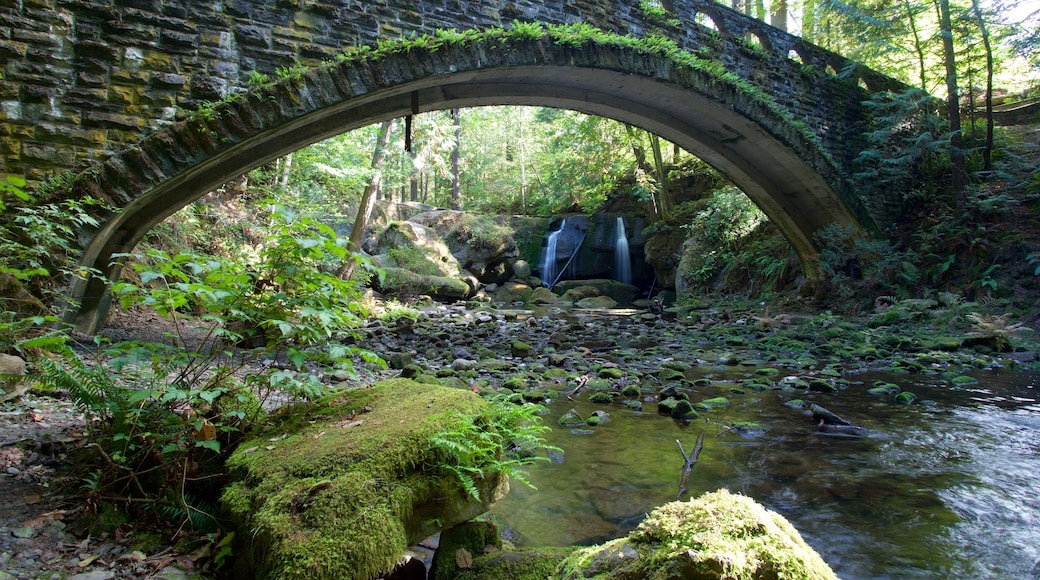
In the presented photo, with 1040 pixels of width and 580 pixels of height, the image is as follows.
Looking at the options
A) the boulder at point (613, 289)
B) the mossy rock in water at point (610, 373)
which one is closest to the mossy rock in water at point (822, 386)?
the mossy rock in water at point (610, 373)

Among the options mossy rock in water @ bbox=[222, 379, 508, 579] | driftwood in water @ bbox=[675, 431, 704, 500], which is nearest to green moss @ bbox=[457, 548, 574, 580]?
mossy rock in water @ bbox=[222, 379, 508, 579]

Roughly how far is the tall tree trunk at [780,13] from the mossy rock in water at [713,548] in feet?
62.3

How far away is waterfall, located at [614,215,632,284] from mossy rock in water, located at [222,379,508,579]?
56.9ft

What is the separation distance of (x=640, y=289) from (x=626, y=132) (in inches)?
217

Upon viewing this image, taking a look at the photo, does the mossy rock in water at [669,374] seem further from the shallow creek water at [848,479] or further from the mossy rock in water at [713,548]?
the mossy rock in water at [713,548]

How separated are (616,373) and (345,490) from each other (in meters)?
4.65

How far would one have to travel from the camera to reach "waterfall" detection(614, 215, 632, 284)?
63.0 feet

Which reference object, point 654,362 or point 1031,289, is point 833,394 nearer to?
point 654,362

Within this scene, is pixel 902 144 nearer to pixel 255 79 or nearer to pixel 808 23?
pixel 808 23

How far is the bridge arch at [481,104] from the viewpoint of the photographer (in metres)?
4.96

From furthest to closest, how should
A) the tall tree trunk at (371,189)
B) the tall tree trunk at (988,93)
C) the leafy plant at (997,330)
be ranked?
the tall tree trunk at (371,189)
the tall tree trunk at (988,93)
the leafy plant at (997,330)

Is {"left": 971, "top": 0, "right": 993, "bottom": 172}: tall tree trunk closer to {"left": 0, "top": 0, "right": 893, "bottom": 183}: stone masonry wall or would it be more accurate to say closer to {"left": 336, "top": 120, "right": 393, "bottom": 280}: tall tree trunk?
{"left": 0, "top": 0, "right": 893, "bottom": 183}: stone masonry wall

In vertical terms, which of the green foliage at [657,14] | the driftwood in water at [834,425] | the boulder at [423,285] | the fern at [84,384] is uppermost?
the green foliage at [657,14]

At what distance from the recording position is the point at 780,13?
16766 millimetres
